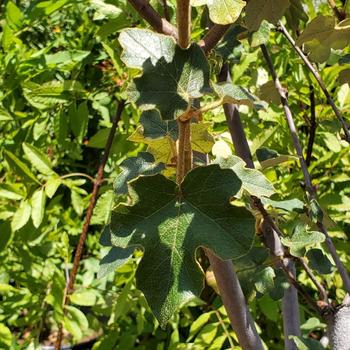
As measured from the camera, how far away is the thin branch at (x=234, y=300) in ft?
1.84

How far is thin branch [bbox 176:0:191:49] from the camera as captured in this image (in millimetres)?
391

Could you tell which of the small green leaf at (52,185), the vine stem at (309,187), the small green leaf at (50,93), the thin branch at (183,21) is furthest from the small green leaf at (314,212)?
the small green leaf at (50,93)

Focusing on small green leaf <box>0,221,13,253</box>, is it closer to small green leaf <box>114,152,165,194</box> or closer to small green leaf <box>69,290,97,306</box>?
small green leaf <box>69,290,97,306</box>

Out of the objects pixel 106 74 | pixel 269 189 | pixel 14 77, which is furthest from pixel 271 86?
pixel 106 74

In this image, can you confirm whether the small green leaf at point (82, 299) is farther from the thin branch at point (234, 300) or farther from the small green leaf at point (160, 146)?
the small green leaf at point (160, 146)

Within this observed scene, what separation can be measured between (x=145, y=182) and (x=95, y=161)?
81.7 inches

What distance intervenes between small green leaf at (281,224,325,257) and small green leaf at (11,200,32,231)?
0.70 meters

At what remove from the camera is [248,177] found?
1.80 feet

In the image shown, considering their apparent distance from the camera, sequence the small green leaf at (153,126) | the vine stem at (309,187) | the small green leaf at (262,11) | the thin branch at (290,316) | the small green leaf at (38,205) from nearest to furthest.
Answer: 1. the small green leaf at (153,126)
2. the small green leaf at (262,11)
3. the vine stem at (309,187)
4. the thin branch at (290,316)
5. the small green leaf at (38,205)

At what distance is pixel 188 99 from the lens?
421 millimetres

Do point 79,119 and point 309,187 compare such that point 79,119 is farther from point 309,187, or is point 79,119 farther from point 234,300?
point 234,300

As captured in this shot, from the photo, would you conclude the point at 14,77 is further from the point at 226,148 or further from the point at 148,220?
the point at 148,220

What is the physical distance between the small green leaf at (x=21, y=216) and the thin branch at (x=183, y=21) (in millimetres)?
877

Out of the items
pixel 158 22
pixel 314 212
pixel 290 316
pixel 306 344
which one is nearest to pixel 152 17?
pixel 158 22
